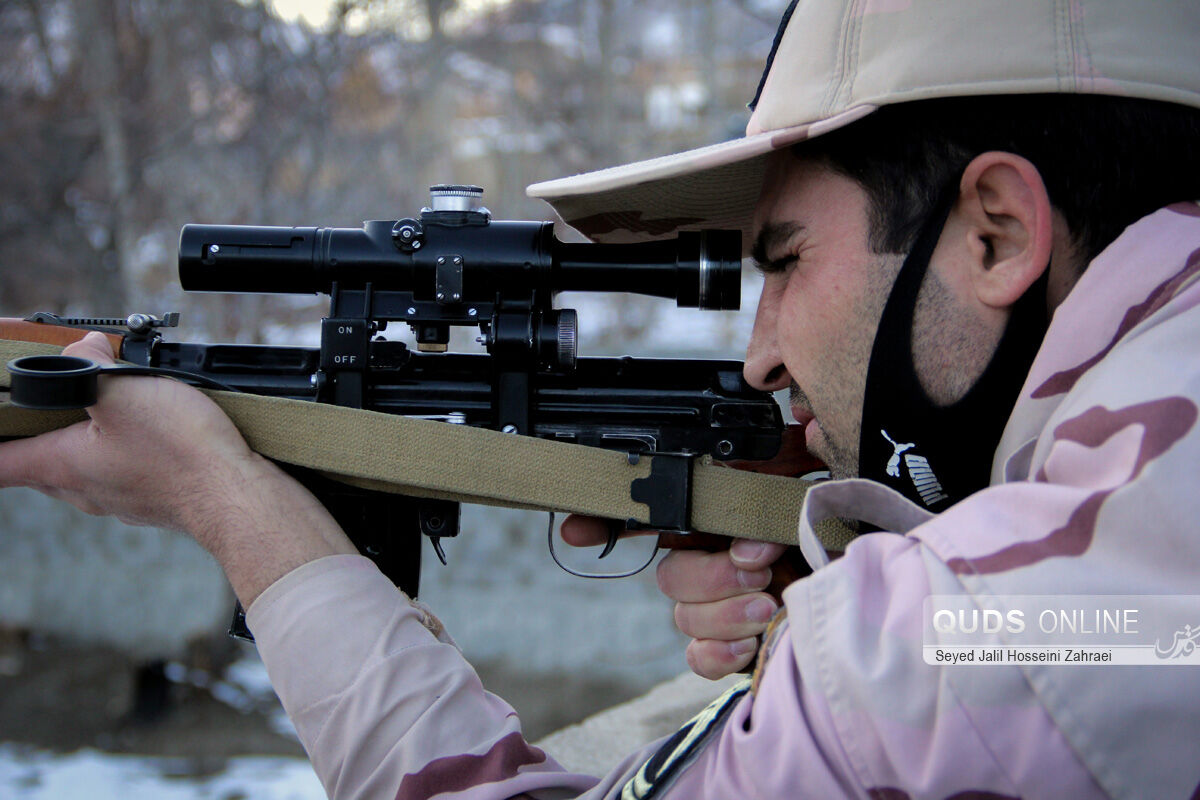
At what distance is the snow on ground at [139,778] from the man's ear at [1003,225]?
3349 millimetres

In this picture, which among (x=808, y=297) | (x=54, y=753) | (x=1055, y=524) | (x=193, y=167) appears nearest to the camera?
(x=1055, y=524)

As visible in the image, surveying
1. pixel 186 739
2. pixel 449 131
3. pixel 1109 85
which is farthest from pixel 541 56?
pixel 1109 85

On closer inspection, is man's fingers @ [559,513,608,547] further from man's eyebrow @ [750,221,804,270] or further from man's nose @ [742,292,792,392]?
man's eyebrow @ [750,221,804,270]

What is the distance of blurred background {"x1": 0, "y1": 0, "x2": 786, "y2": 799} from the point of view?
5.08 metres

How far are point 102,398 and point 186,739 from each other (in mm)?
3586

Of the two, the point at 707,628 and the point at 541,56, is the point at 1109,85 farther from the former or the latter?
the point at 541,56

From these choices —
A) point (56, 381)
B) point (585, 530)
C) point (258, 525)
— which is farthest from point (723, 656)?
point (56, 381)

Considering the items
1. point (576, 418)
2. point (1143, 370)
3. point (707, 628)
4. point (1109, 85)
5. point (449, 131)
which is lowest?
point (707, 628)

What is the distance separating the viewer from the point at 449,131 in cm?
830

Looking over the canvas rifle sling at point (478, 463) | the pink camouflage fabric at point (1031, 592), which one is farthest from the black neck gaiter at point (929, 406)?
the canvas rifle sling at point (478, 463)

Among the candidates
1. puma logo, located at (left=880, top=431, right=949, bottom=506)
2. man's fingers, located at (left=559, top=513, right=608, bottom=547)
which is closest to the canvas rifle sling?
man's fingers, located at (left=559, top=513, right=608, bottom=547)

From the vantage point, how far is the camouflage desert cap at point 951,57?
1.23 metres

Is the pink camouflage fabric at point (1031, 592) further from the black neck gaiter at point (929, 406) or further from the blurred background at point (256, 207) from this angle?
the blurred background at point (256, 207)

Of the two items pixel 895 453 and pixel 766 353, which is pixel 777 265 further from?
pixel 895 453
